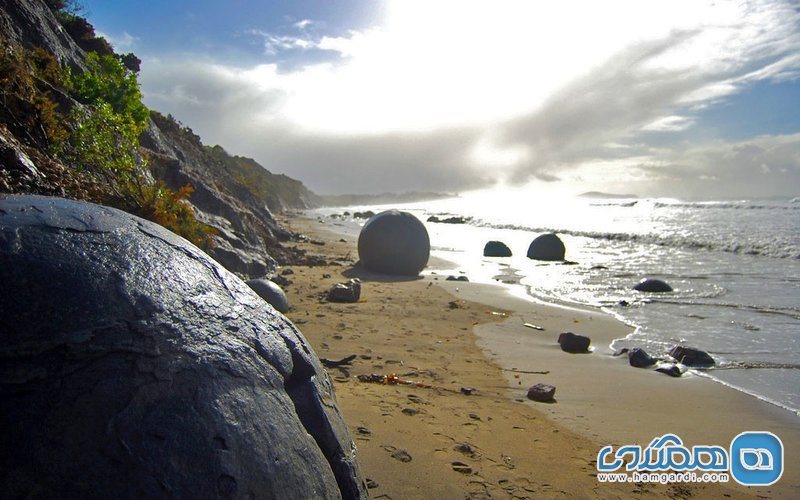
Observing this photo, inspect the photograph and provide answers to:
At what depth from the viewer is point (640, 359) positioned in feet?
21.2

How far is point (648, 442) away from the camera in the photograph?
4352 mm

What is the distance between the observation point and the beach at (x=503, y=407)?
357 cm

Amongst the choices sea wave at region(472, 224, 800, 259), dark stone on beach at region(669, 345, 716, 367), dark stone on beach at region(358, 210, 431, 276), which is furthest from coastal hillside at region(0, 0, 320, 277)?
sea wave at region(472, 224, 800, 259)

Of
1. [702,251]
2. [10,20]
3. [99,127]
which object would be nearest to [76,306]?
[99,127]

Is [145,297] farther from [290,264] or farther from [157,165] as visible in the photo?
[290,264]

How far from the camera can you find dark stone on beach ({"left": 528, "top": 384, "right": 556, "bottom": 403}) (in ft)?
17.3

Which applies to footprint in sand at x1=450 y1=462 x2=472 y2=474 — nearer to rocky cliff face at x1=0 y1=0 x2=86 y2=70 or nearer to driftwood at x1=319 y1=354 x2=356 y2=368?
driftwood at x1=319 y1=354 x2=356 y2=368

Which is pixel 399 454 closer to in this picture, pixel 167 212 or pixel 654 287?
pixel 167 212

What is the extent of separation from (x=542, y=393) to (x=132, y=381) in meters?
4.34

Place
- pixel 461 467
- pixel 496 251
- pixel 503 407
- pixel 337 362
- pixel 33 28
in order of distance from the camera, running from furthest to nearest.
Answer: pixel 496 251
pixel 33 28
pixel 337 362
pixel 503 407
pixel 461 467

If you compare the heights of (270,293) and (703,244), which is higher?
(703,244)

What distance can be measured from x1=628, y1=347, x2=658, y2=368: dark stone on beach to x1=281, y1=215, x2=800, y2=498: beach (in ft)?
0.65

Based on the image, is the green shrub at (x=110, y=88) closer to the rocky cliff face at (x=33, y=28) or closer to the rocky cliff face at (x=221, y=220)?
the rocky cliff face at (x=33, y=28)

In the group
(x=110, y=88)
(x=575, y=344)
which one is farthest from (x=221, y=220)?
(x=575, y=344)
